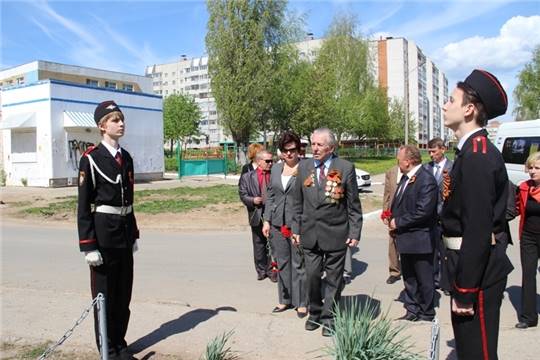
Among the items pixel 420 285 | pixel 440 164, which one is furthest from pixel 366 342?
pixel 440 164

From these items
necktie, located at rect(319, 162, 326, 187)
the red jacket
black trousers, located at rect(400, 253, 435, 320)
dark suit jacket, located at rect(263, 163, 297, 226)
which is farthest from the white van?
necktie, located at rect(319, 162, 326, 187)

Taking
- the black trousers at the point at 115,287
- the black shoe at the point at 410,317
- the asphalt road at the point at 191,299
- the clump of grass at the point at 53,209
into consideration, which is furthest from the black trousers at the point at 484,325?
the clump of grass at the point at 53,209

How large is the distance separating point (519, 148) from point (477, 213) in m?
12.9

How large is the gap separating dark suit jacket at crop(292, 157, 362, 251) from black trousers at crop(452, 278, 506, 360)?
208 centimetres

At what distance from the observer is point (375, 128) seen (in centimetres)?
5366

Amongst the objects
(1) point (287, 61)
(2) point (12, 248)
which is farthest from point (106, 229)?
(1) point (287, 61)

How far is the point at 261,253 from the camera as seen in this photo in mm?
7434

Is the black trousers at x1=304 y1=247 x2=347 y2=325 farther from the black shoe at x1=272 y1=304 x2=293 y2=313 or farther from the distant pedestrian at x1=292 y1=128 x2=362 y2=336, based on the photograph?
the black shoe at x1=272 y1=304 x2=293 y2=313

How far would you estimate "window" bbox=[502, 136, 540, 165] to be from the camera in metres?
13.5

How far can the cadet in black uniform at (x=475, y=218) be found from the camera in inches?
102

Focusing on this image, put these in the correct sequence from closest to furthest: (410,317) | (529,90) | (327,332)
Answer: (327,332) < (410,317) < (529,90)

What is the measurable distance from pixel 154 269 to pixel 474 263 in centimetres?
641

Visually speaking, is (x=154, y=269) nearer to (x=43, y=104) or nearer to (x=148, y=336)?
(x=148, y=336)

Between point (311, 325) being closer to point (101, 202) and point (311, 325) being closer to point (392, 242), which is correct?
point (101, 202)
